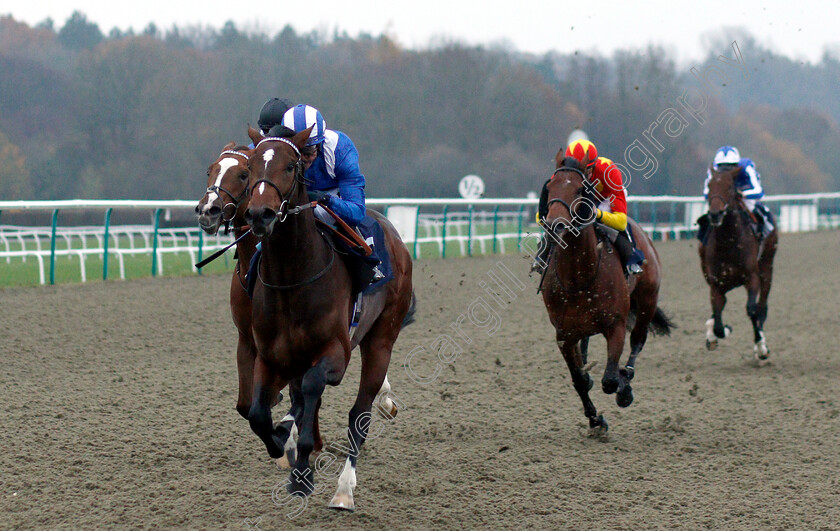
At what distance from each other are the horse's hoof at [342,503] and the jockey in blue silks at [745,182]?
5.20m

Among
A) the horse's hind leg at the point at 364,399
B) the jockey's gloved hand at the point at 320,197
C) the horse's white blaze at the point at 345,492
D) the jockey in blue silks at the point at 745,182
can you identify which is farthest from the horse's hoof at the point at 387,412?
the jockey in blue silks at the point at 745,182

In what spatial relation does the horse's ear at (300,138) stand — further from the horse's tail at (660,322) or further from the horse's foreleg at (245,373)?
the horse's tail at (660,322)

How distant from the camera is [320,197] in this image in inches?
149

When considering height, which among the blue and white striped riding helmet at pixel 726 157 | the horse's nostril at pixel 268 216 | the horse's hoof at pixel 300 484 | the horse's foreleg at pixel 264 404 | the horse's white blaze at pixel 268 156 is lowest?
the horse's hoof at pixel 300 484

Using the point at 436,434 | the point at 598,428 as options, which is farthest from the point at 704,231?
the point at 436,434

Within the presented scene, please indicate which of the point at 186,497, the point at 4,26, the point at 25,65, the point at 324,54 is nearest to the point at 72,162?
the point at 25,65

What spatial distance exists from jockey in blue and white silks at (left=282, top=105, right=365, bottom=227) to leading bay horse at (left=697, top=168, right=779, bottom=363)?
15.2 ft

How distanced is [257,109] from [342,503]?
30.1 meters

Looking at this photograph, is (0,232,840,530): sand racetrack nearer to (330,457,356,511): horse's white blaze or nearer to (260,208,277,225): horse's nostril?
(330,457,356,511): horse's white blaze

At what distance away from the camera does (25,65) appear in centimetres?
3306

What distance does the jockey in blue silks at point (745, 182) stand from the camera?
802 centimetres

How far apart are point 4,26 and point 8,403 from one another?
33.8 m

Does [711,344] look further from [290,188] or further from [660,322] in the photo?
[290,188]

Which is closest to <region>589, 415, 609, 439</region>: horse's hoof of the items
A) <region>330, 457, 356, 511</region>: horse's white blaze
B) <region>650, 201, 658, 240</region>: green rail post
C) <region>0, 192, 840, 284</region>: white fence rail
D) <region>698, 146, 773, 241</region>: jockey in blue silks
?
<region>330, 457, 356, 511</region>: horse's white blaze
